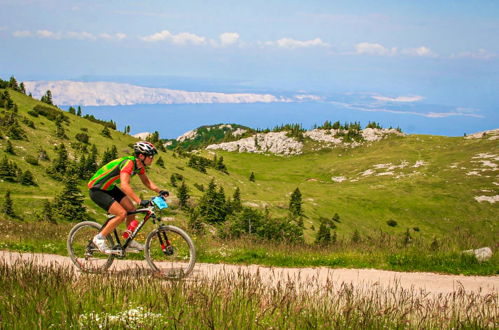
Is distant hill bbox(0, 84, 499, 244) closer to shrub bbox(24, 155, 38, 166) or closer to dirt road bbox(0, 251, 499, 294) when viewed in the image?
shrub bbox(24, 155, 38, 166)

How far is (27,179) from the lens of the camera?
195 ft

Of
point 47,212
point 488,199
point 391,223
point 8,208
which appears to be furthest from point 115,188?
point 488,199

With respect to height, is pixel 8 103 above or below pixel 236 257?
above

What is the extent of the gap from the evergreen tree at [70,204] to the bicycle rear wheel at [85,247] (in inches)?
1740

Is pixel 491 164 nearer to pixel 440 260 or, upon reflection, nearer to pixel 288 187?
pixel 288 187

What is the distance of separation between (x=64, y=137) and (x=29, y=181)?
87.0ft

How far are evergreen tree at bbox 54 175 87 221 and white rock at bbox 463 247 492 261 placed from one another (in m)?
50.0

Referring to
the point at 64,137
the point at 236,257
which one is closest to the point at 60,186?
the point at 64,137

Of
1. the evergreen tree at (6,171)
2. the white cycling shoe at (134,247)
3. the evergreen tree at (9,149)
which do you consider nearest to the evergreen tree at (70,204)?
the evergreen tree at (6,171)

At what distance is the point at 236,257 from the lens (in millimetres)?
13844

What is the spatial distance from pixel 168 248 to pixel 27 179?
59266 mm

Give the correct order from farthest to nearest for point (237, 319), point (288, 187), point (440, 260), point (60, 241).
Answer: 1. point (288, 187)
2. point (60, 241)
3. point (440, 260)
4. point (237, 319)

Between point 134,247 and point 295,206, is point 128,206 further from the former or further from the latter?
point 295,206

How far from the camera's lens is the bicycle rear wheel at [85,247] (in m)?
10.9
